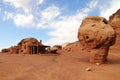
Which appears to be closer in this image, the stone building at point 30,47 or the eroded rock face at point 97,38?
the eroded rock face at point 97,38

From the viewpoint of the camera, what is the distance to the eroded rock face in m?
12.4

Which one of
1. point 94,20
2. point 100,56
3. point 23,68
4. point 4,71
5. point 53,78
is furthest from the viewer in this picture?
point 94,20

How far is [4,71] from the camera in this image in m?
9.52

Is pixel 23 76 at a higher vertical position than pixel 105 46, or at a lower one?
lower

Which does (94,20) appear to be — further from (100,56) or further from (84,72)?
(84,72)

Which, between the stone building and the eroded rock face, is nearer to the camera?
the eroded rock face

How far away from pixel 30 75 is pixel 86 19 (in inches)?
237

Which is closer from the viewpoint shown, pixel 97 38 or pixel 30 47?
pixel 97 38

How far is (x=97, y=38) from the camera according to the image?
12.5m

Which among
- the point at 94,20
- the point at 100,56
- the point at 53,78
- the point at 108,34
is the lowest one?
the point at 53,78

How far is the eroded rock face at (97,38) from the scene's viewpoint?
40.6 ft

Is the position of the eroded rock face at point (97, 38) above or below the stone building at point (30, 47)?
below

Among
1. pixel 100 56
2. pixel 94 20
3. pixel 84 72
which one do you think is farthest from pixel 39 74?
pixel 94 20

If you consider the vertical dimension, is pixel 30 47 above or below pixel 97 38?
above
